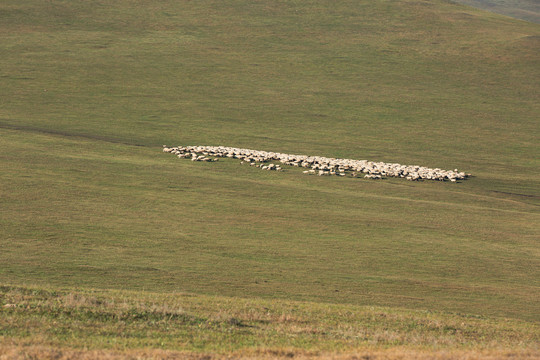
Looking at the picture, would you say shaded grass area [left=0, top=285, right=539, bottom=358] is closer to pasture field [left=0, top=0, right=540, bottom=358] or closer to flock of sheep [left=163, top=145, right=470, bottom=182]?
pasture field [left=0, top=0, right=540, bottom=358]

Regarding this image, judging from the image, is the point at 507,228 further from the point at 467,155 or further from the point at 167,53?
the point at 167,53

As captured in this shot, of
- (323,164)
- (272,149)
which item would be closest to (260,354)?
(323,164)

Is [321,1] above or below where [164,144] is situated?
above

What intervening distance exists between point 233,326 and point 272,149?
36.2 metres

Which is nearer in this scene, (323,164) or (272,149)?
(323,164)

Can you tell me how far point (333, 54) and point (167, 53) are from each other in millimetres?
19347

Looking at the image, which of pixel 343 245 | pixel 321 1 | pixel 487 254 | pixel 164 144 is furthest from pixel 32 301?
pixel 321 1

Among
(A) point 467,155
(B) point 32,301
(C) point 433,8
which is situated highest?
(C) point 433,8

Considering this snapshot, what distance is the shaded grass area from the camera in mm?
12516

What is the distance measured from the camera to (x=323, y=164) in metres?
44.0

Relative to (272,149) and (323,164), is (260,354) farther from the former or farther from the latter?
(272,149)

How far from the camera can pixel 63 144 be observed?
43.4 m

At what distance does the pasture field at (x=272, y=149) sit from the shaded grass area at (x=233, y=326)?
343 mm

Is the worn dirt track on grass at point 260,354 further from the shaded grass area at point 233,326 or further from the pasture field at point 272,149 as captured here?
the pasture field at point 272,149
